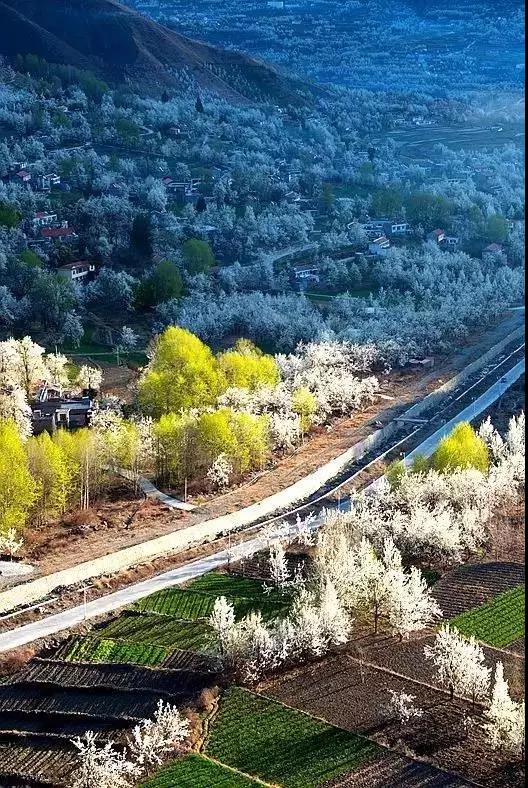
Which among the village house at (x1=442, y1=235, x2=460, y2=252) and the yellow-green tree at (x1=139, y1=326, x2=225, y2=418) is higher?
the village house at (x1=442, y1=235, x2=460, y2=252)

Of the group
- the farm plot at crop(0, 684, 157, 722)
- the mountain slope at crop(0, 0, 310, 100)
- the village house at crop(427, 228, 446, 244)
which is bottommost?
the farm plot at crop(0, 684, 157, 722)

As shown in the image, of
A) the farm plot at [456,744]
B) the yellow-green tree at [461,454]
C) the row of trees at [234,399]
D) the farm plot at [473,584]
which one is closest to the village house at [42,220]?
the row of trees at [234,399]

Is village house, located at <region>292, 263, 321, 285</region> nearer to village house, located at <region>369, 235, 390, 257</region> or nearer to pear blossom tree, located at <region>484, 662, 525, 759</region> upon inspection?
village house, located at <region>369, 235, 390, 257</region>

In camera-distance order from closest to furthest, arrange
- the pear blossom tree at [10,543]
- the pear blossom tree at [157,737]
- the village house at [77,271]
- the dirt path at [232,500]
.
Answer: the pear blossom tree at [157,737] < the pear blossom tree at [10,543] < the dirt path at [232,500] < the village house at [77,271]

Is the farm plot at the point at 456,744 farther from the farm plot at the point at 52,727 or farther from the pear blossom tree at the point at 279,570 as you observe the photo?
the pear blossom tree at the point at 279,570

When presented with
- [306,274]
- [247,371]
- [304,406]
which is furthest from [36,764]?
[306,274]

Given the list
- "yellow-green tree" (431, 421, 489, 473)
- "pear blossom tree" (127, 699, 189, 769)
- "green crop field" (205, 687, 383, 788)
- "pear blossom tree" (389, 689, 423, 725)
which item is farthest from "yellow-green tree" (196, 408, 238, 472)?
"pear blossom tree" (389, 689, 423, 725)

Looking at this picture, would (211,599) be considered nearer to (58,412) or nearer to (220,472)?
(220,472)
